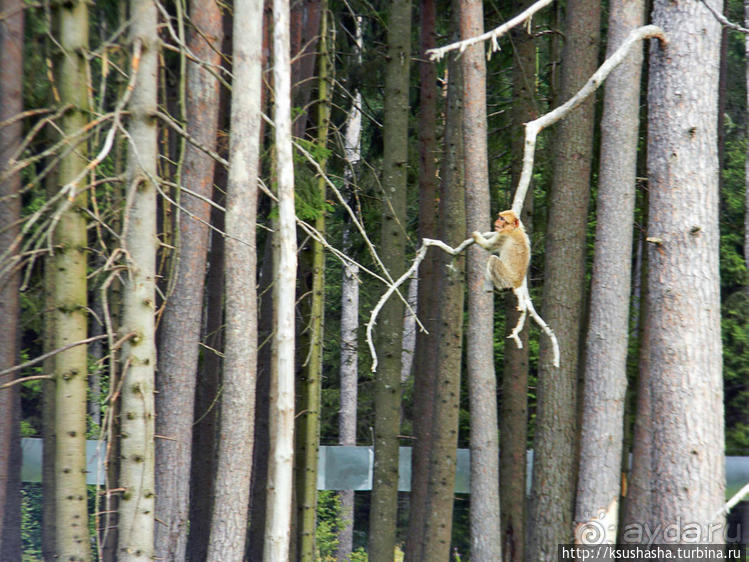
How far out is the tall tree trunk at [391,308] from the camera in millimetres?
9180

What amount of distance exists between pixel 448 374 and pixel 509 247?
3.60 metres

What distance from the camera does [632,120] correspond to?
7.30 meters

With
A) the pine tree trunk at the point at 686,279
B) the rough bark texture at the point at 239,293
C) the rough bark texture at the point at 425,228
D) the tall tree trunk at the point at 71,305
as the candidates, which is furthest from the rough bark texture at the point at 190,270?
the pine tree trunk at the point at 686,279

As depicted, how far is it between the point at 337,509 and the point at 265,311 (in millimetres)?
6780

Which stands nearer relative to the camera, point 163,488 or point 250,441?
point 250,441

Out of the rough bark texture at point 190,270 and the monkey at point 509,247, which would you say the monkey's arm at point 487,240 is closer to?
the monkey at point 509,247

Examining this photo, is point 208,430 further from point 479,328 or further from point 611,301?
point 611,301

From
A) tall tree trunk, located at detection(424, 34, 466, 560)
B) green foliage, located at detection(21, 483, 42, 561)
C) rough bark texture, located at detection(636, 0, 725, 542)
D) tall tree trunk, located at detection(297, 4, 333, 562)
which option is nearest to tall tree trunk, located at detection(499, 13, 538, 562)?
tall tree trunk, located at detection(424, 34, 466, 560)

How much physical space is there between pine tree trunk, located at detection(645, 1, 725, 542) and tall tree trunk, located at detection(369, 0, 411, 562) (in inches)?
157

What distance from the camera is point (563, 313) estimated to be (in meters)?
7.80

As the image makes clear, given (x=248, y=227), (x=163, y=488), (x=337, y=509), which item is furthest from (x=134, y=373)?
(x=337, y=509)

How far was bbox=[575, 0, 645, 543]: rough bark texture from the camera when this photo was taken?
23.5 feet

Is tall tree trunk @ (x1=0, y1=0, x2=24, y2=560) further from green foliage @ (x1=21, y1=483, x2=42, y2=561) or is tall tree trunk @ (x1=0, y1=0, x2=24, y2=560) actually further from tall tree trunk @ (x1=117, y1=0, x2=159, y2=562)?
green foliage @ (x1=21, y1=483, x2=42, y2=561)

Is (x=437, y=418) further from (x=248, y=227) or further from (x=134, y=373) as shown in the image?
(x=134, y=373)
